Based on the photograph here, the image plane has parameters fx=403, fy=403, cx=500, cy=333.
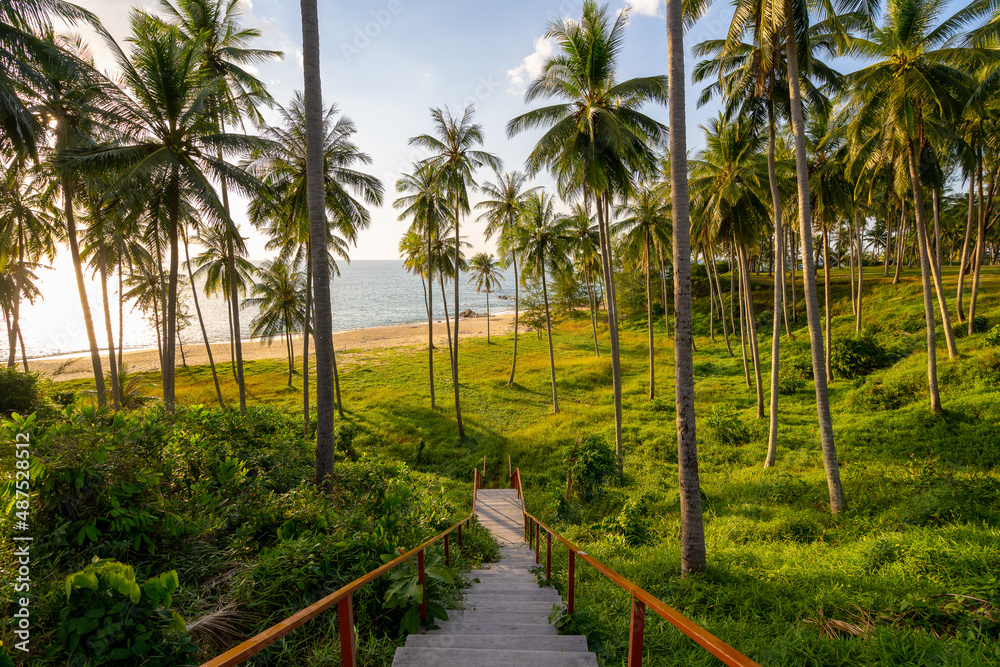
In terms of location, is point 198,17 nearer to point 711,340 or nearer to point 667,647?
point 667,647

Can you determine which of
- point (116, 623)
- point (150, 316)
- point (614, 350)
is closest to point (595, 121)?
point (614, 350)

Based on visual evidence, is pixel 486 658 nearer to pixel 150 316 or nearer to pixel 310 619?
pixel 310 619

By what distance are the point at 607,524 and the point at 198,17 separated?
1821 cm

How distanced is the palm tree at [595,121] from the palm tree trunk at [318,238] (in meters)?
6.97

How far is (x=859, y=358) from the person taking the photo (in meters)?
16.2

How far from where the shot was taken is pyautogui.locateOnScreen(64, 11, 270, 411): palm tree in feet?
31.1

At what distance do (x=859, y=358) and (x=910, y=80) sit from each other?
10.2 m

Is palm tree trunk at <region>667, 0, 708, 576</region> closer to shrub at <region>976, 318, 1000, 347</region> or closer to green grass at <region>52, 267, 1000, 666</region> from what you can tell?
green grass at <region>52, 267, 1000, 666</region>

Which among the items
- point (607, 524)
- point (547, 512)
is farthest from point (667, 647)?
point (547, 512)

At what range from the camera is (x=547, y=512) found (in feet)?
35.1

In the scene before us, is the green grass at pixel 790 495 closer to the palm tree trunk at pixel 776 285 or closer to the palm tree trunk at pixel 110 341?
the palm tree trunk at pixel 776 285

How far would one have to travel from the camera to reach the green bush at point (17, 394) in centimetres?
999

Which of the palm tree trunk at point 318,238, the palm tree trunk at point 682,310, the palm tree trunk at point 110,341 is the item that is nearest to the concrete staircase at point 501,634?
the palm tree trunk at point 682,310

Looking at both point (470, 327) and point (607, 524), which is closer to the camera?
point (607, 524)
